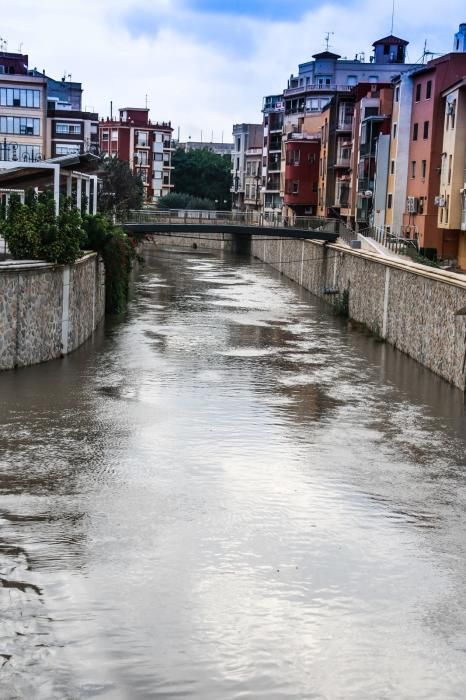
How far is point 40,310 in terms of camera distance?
81.0 feet

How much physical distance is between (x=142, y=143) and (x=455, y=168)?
72.8 metres

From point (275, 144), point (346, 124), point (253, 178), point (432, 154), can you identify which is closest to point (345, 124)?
point (346, 124)

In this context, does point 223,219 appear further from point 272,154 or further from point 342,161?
point 272,154

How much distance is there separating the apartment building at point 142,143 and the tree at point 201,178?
2.31m

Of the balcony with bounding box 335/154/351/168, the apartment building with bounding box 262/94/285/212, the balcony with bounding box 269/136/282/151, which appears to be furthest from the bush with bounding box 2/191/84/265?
the balcony with bounding box 269/136/282/151

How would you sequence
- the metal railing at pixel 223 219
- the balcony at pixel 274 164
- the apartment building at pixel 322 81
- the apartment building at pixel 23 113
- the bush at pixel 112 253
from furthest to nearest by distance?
1. the balcony at pixel 274 164
2. the apartment building at pixel 322 81
3. the apartment building at pixel 23 113
4. the metal railing at pixel 223 219
5. the bush at pixel 112 253

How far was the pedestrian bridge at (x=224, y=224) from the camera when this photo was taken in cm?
5294

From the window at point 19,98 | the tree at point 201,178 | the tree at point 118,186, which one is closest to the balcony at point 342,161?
the tree at point 118,186

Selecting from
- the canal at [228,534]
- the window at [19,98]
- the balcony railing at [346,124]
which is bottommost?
the canal at [228,534]

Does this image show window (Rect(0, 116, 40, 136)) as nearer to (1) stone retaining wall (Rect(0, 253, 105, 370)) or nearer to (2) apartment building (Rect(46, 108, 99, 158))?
(2) apartment building (Rect(46, 108, 99, 158))

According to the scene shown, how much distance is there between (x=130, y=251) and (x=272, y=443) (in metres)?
19.3

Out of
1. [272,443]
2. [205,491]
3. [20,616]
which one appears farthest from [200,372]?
[20,616]

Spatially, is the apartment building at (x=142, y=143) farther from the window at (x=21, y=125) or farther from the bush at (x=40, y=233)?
the bush at (x=40, y=233)

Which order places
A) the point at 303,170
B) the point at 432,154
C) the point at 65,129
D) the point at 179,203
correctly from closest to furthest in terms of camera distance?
the point at 432,154
the point at 65,129
the point at 303,170
the point at 179,203
